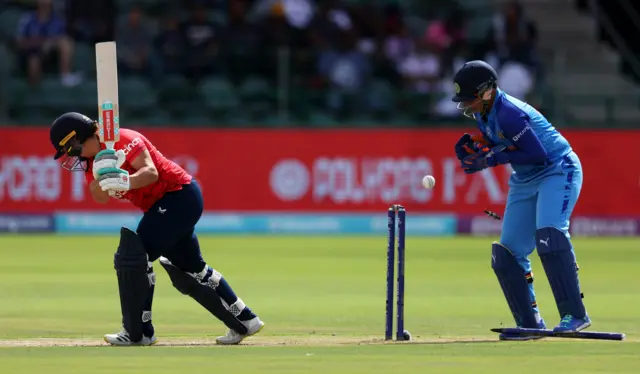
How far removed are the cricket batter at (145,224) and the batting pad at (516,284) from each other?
1.73m

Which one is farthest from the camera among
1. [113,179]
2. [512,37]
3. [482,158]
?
[512,37]

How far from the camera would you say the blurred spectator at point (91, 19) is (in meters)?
21.7

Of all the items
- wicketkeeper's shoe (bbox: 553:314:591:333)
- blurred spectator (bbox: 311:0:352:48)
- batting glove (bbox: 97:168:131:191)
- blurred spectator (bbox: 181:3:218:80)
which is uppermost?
blurred spectator (bbox: 311:0:352:48)

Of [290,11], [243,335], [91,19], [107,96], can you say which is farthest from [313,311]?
[91,19]

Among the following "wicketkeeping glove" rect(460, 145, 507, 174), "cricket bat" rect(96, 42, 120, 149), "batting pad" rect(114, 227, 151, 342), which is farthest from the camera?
"wicketkeeping glove" rect(460, 145, 507, 174)

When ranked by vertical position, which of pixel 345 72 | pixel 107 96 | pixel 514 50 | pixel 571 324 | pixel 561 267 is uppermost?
pixel 514 50

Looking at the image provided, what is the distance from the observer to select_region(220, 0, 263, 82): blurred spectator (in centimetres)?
2130

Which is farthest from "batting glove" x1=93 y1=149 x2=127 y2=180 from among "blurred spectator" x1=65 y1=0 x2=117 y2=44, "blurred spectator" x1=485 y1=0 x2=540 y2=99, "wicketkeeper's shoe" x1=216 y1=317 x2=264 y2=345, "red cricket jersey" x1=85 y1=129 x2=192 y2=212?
"blurred spectator" x1=65 y1=0 x2=117 y2=44

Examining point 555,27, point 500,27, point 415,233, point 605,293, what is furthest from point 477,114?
point 555,27

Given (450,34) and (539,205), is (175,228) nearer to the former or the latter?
(539,205)

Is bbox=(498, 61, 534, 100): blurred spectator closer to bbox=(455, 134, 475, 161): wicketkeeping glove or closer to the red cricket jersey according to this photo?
bbox=(455, 134, 475, 161): wicketkeeping glove

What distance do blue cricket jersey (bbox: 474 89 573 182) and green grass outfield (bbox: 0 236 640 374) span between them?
1206 mm

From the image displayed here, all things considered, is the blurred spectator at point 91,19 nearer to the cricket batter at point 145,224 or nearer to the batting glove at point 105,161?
the cricket batter at point 145,224

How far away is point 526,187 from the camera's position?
932 centimetres
